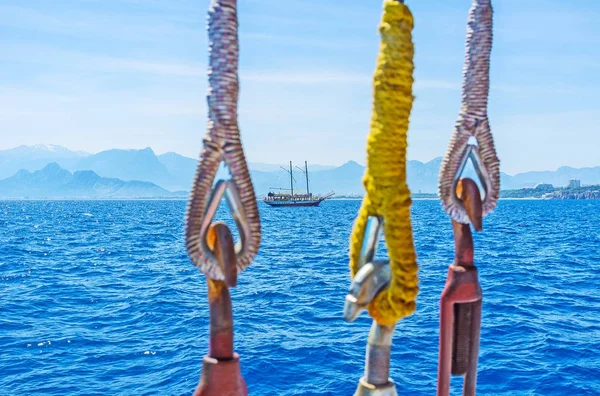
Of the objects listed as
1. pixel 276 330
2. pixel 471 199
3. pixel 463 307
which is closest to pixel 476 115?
pixel 471 199

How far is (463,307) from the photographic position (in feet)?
12.3

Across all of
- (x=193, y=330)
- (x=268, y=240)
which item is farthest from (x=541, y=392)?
(x=268, y=240)

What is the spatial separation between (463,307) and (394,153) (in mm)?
1184

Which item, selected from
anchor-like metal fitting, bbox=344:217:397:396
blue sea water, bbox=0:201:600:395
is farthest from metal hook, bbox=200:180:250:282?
blue sea water, bbox=0:201:600:395

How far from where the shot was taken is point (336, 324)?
20562mm

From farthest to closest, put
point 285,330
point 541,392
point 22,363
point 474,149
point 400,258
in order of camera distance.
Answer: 1. point 285,330
2. point 22,363
3. point 541,392
4. point 474,149
5. point 400,258

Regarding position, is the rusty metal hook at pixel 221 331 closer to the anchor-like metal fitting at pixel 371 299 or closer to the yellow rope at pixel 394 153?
the anchor-like metal fitting at pixel 371 299

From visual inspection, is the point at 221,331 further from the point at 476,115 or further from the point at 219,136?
the point at 476,115

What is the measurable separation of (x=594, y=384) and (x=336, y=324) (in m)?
8.11

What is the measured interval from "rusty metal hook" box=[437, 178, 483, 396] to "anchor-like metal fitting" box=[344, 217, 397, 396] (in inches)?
18.8

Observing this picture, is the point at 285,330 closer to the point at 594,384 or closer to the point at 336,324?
the point at 336,324

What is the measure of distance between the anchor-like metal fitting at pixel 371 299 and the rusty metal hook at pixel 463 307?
478 millimetres

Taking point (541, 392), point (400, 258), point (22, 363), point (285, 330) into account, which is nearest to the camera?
point (400, 258)

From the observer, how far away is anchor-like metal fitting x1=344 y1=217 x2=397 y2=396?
3.03 meters
